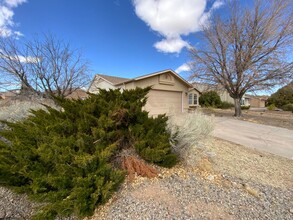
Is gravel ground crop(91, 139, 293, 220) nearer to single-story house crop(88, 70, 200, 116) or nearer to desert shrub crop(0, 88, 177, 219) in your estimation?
desert shrub crop(0, 88, 177, 219)

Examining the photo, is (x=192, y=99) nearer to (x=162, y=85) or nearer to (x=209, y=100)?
(x=162, y=85)

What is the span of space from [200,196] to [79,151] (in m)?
2.18

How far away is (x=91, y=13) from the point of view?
8930 millimetres

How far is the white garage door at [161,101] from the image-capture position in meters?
12.7

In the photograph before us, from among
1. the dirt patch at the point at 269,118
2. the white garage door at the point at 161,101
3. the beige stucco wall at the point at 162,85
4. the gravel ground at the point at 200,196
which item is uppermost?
the beige stucco wall at the point at 162,85

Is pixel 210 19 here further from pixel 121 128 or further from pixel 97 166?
pixel 97 166

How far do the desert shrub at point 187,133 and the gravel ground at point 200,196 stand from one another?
0.32 metres

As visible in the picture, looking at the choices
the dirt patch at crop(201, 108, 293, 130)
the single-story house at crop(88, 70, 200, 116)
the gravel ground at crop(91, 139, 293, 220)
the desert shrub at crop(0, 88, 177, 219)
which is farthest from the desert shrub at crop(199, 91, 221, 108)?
the desert shrub at crop(0, 88, 177, 219)

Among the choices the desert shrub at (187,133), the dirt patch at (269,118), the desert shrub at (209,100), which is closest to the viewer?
the desert shrub at (187,133)

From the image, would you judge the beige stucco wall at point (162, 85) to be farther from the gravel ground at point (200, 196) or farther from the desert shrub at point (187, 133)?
the gravel ground at point (200, 196)

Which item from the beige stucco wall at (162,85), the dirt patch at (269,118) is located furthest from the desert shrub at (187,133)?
the dirt patch at (269,118)

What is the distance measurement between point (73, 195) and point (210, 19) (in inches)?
632

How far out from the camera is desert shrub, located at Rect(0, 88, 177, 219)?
2.54 meters

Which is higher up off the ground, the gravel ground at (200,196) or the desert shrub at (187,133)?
the desert shrub at (187,133)
